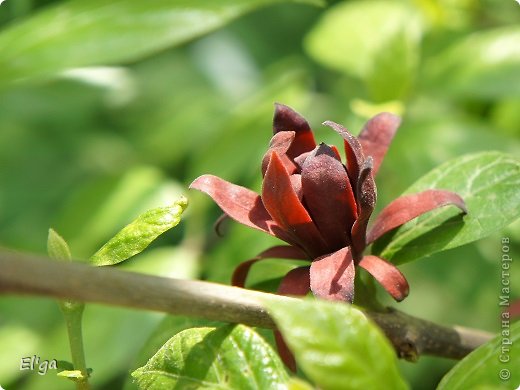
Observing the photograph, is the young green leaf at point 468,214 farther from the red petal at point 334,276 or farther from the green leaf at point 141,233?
the green leaf at point 141,233

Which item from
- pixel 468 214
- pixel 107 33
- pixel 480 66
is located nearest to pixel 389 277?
pixel 468 214

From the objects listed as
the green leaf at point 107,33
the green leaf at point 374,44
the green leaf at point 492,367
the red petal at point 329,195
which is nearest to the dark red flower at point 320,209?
the red petal at point 329,195

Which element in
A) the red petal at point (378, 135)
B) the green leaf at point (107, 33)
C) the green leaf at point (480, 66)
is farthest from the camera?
the green leaf at point (480, 66)

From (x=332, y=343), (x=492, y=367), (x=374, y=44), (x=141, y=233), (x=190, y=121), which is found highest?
(x=374, y=44)

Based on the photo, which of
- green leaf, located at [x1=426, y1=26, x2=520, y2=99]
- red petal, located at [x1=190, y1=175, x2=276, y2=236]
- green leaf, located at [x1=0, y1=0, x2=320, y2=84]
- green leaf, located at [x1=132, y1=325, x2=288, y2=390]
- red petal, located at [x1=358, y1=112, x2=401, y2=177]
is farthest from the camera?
green leaf, located at [x1=426, y1=26, x2=520, y2=99]

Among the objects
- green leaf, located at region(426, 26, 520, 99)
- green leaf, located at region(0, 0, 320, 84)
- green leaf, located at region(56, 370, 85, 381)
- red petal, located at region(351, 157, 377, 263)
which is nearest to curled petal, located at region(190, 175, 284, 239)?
red petal, located at region(351, 157, 377, 263)

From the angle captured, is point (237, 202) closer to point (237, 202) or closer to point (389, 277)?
point (237, 202)

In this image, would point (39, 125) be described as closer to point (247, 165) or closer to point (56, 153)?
point (56, 153)

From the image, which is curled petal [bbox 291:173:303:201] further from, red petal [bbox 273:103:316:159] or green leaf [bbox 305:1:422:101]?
green leaf [bbox 305:1:422:101]
